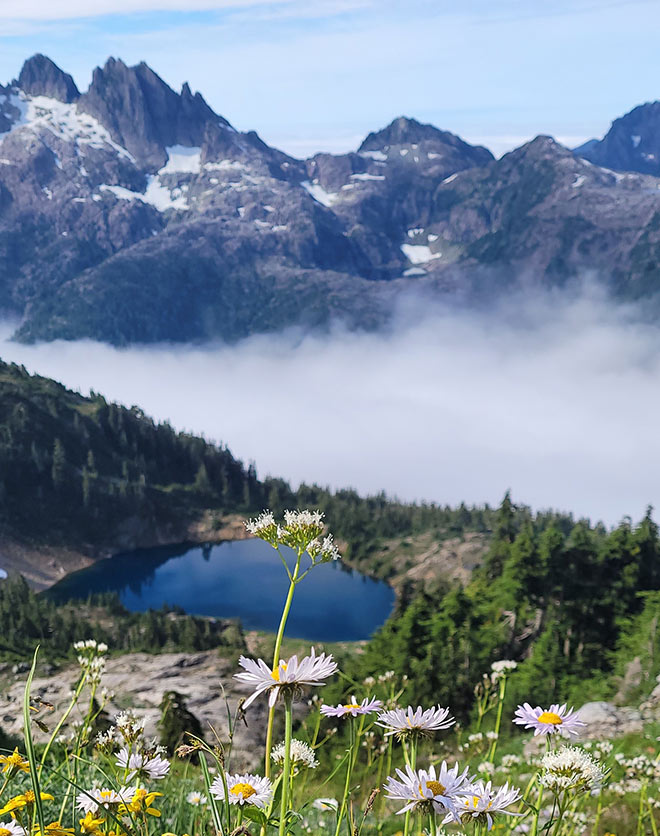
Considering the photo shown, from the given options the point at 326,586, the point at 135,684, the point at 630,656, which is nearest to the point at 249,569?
the point at 326,586

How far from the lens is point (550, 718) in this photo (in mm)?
3609

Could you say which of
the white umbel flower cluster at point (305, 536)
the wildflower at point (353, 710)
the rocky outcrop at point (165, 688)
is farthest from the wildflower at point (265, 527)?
the rocky outcrop at point (165, 688)

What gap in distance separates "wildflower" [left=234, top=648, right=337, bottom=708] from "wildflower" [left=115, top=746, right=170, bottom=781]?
1.41m

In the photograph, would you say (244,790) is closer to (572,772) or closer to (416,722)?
(416,722)

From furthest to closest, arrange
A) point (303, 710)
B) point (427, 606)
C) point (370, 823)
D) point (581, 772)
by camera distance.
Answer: point (303, 710)
point (427, 606)
point (370, 823)
point (581, 772)

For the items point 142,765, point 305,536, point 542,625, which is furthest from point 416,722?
point 542,625

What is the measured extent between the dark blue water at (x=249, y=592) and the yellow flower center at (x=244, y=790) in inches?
5731

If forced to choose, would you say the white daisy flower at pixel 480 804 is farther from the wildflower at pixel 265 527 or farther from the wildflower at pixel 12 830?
the wildflower at pixel 12 830

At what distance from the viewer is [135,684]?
198ft

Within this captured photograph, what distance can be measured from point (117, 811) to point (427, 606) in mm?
41587

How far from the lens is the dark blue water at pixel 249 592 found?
15350 cm

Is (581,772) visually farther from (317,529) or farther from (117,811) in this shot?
(117,811)

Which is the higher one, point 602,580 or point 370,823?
point 370,823

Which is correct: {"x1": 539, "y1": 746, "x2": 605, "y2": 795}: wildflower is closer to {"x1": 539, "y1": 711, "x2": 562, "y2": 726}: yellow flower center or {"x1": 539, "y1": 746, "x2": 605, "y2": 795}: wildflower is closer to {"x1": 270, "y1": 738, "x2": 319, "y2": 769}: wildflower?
{"x1": 539, "y1": 711, "x2": 562, "y2": 726}: yellow flower center
